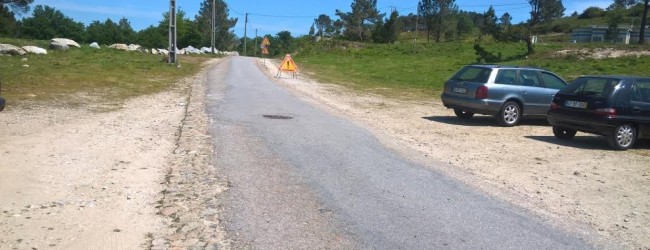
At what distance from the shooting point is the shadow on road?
46.2 feet

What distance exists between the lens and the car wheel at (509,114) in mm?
13617

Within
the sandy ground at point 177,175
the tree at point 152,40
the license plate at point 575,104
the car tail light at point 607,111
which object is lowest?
the sandy ground at point 177,175

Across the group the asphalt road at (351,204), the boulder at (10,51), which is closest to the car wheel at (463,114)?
the asphalt road at (351,204)

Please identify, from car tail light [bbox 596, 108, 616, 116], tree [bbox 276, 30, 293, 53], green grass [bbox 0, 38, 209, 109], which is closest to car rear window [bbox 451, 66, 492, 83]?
car tail light [bbox 596, 108, 616, 116]

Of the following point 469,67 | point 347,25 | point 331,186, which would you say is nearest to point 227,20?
point 347,25

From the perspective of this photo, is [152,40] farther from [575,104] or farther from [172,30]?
[575,104]

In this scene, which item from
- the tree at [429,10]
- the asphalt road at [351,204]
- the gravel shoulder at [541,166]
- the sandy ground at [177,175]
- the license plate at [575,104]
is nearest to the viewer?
the asphalt road at [351,204]

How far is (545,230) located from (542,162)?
396 centimetres

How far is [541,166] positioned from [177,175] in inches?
211

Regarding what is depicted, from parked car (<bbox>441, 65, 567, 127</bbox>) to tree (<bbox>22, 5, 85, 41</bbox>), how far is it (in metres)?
90.2

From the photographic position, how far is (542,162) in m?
9.12

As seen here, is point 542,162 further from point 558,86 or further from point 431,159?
point 558,86

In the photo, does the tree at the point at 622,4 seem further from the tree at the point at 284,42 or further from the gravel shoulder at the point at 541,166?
the gravel shoulder at the point at 541,166

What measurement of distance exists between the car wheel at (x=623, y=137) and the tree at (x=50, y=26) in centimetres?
9435
